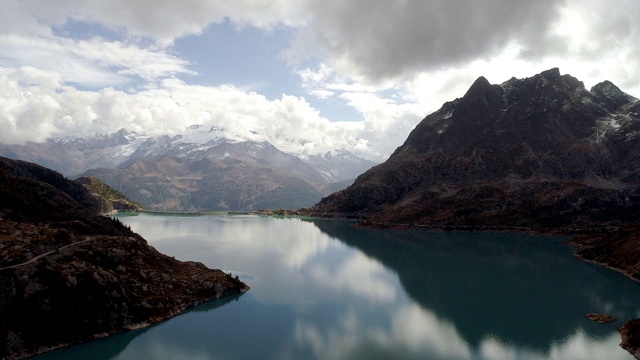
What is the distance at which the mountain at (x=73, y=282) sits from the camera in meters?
74.3

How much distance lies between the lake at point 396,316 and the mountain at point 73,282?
165 inches

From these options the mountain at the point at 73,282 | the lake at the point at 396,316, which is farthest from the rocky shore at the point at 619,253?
the mountain at the point at 73,282

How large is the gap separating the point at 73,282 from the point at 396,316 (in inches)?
2773

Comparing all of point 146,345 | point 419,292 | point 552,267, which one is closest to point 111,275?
point 146,345

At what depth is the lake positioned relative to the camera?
77438 millimetres

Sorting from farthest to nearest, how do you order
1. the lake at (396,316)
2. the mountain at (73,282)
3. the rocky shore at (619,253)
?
the rocky shore at (619,253), the lake at (396,316), the mountain at (73,282)

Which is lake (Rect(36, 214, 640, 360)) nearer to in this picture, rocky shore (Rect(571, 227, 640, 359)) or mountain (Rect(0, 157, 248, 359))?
mountain (Rect(0, 157, 248, 359))

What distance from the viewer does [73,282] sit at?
81500mm

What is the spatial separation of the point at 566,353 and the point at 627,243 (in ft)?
372

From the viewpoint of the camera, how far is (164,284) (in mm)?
102750

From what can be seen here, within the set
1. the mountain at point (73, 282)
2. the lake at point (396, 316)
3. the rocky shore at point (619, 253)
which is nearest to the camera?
the mountain at point (73, 282)

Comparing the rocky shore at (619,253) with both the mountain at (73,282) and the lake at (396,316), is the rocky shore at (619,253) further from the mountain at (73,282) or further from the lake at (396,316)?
the mountain at (73,282)

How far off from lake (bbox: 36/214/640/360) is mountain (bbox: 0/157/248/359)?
13.8 feet

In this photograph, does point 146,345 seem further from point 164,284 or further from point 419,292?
point 419,292
